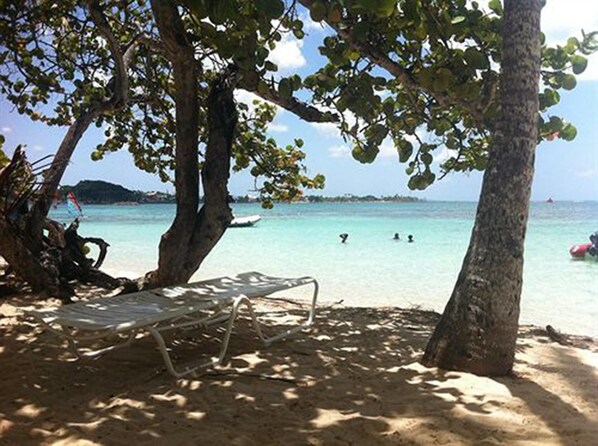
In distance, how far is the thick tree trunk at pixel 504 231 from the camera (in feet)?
11.4

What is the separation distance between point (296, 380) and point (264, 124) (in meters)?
5.20

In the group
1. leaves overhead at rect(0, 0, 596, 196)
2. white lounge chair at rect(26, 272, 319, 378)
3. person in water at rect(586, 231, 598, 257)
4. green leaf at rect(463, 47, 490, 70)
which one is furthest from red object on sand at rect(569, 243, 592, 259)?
white lounge chair at rect(26, 272, 319, 378)

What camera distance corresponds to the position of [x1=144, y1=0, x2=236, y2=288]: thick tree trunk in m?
5.23

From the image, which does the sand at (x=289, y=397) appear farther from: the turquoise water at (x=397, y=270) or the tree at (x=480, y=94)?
the turquoise water at (x=397, y=270)

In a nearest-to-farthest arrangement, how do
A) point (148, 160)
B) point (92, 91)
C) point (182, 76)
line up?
point (182, 76)
point (92, 91)
point (148, 160)

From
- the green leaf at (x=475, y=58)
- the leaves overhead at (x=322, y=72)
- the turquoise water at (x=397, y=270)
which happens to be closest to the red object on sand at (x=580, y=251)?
the turquoise water at (x=397, y=270)

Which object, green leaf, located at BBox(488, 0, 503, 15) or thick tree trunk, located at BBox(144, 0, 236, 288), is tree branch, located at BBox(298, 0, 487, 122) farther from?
thick tree trunk, located at BBox(144, 0, 236, 288)

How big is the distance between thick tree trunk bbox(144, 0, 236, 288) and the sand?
1.04m

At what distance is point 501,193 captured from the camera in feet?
11.5

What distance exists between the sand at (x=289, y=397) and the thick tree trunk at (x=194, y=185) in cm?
104

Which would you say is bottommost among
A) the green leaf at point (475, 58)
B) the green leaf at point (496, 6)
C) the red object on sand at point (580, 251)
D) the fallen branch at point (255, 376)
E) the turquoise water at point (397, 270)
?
the turquoise water at point (397, 270)

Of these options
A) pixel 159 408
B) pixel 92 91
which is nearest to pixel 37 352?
pixel 159 408

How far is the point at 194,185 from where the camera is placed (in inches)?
213

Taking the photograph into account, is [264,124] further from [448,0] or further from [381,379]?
[381,379]
